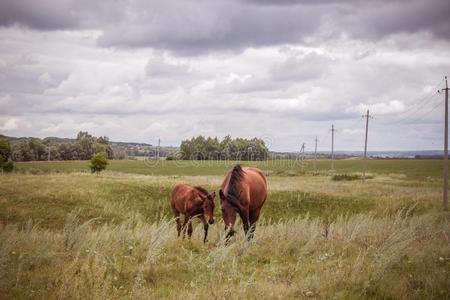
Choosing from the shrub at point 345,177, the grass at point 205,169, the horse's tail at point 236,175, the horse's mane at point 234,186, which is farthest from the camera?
the grass at point 205,169

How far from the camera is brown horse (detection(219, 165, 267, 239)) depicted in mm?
9094

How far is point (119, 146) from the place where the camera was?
13238 cm

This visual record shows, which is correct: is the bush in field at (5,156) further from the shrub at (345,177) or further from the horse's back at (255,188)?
the shrub at (345,177)

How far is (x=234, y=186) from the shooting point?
9.74m

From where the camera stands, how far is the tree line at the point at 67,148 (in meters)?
84.1

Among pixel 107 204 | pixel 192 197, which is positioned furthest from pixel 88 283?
pixel 107 204

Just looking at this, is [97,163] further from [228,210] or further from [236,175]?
A: [228,210]

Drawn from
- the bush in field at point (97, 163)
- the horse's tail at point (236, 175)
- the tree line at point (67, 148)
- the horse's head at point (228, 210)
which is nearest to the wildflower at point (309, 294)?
the horse's head at point (228, 210)

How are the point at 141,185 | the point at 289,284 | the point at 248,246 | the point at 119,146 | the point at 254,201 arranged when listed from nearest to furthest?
the point at 289,284 → the point at 248,246 → the point at 254,201 → the point at 141,185 → the point at 119,146

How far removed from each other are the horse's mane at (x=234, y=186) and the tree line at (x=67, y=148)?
79046 millimetres

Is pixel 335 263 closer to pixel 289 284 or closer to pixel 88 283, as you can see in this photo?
pixel 289 284

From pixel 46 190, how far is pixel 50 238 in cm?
1916

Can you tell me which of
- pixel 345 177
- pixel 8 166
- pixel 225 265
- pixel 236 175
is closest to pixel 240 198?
pixel 236 175

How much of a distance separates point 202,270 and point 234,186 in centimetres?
357
